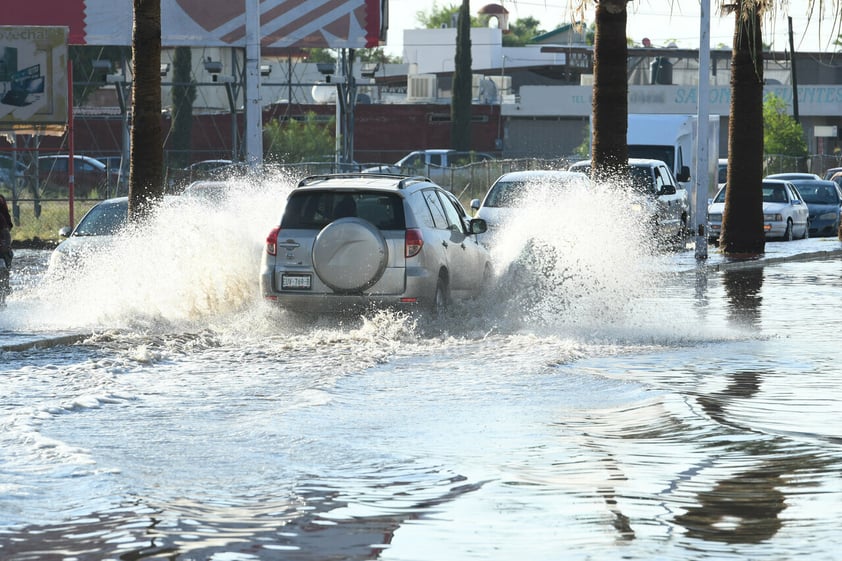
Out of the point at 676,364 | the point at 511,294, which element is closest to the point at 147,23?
the point at 511,294

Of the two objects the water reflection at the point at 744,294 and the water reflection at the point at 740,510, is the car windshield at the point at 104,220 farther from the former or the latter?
the water reflection at the point at 740,510

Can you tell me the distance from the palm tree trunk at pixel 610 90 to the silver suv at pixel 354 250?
1030cm

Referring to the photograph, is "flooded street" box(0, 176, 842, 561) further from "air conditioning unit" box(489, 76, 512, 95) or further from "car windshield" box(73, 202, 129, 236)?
"air conditioning unit" box(489, 76, 512, 95)

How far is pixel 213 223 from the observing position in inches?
725

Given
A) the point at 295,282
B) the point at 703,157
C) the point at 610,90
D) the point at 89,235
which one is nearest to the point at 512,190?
the point at 610,90

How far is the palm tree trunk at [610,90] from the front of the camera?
26047 mm

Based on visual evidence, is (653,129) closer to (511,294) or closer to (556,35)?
(511,294)

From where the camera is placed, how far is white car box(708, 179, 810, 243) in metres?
36.2

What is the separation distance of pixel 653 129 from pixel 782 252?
23.9 feet

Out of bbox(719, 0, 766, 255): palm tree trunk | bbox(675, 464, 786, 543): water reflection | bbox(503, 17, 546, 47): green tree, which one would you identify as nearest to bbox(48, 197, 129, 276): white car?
bbox(719, 0, 766, 255): palm tree trunk

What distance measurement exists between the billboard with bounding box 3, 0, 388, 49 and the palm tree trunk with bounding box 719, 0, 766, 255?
1673 cm

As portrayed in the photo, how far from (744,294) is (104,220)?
9727 mm

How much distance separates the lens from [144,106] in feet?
67.8

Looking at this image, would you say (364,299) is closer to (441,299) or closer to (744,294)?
(441,299)
